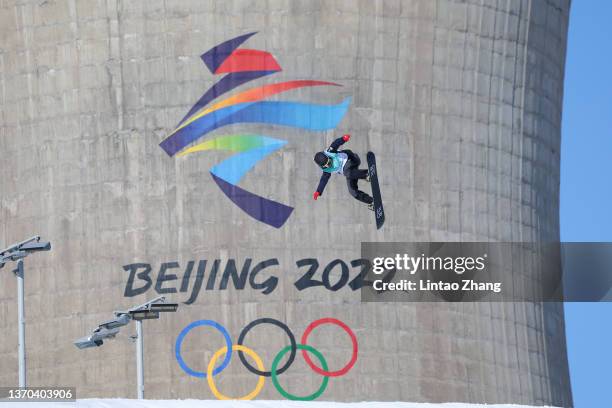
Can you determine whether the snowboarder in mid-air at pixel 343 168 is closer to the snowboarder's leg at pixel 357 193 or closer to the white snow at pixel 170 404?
the snowboarder's leg at pixel 357 193

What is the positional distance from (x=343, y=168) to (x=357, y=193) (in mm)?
2402

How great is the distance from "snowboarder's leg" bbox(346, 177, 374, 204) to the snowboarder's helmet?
2927 millimetres

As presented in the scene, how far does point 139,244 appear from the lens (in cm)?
6088

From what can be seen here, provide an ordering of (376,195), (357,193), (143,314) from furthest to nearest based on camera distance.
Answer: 1. (376,195)
2. (357,193)
3. (143,314)

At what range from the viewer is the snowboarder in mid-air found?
5491 centimetres

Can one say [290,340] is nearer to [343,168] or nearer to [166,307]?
[343,168]

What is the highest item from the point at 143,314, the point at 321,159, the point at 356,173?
Result: the point at 321,159

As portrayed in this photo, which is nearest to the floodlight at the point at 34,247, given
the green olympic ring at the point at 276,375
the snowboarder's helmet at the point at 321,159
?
the snowboarder's helmet at the point at 321,159

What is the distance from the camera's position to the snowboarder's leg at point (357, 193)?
Answer: 5937 cm

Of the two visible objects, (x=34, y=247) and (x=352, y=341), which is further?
(x=352, y=341)

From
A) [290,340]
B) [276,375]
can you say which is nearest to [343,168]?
[290,340]

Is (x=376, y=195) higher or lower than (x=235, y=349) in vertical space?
higher

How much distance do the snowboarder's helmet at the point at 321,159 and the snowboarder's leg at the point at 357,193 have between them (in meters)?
2.93

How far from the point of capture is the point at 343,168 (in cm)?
5759
